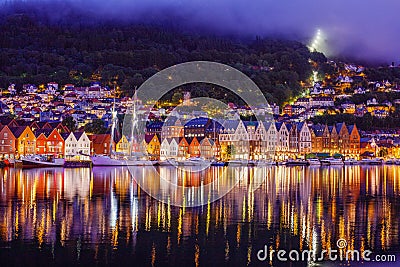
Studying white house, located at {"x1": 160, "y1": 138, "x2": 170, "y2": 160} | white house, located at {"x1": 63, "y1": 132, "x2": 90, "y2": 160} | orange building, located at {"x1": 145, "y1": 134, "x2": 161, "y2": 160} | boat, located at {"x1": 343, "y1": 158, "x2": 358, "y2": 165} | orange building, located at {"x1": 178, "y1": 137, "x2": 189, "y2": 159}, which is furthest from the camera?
boat, located at {"x1": 343, "y1": 158, "x2": 358, "y2": 165}

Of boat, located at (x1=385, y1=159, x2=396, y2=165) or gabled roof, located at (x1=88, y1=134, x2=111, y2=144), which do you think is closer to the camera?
gabled roof, located at (x1=88, y1=134, x2=111, y2=144)

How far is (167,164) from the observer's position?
211ft

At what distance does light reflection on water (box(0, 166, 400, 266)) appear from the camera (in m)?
13.2

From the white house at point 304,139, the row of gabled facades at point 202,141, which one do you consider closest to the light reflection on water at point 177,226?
the row of gabled facades at point 202,141

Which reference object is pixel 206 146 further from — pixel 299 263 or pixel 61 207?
pixel 299 263

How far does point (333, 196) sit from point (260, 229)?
10.6 metres

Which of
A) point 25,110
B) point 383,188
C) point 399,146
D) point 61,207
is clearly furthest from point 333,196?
point 25,110

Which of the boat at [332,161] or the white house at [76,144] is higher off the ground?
the white house at [76,144]

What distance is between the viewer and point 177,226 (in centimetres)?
1695

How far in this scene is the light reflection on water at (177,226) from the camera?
13.2 m

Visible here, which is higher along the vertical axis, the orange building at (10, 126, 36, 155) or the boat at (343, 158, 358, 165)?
the orange building at (10, 126, 36, 155)

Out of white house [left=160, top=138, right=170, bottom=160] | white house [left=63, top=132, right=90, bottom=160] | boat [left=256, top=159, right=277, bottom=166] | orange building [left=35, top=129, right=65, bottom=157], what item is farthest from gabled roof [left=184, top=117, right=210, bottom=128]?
orange building [left=35, top=129, right=65, bottom=157]

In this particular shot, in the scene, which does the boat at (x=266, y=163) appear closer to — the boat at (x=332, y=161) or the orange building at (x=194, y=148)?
the boat at (x=332, y=161)

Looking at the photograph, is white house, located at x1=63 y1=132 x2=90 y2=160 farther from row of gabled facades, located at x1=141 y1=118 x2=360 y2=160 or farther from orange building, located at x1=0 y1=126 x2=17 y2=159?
row of gabled facades, located at x1=141 y1=118 x2=360 y2=160
